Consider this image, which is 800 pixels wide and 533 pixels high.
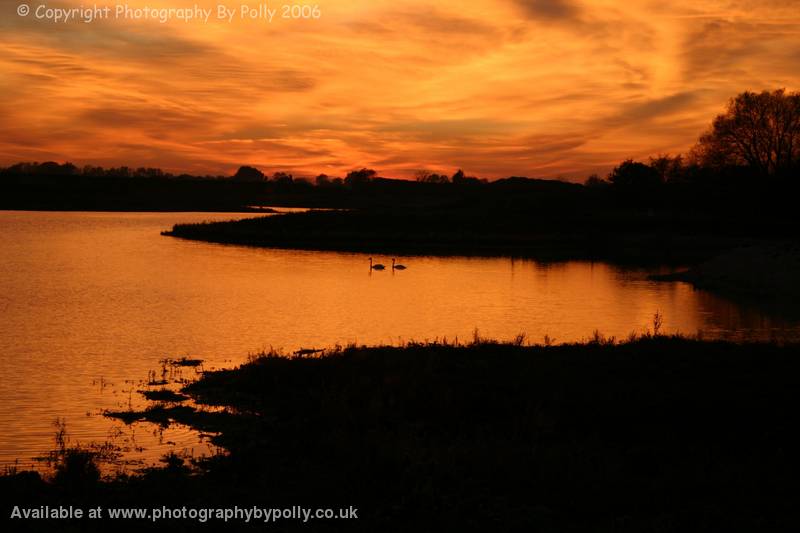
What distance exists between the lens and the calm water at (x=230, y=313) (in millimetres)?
20203

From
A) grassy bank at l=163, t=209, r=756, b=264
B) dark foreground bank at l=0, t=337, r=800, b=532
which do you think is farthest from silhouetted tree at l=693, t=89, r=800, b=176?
dark foreground bank at l=0, t=337, r=800, b=532

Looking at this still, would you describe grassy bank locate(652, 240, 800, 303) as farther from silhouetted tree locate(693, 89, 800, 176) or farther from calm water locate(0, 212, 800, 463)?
silhouetted tree locate(693, 89, 800, 176)

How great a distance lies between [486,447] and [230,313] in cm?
2928

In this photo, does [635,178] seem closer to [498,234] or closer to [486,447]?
[498,234]

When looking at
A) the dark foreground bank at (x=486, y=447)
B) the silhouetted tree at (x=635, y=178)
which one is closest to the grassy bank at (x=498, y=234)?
the silhouetted tree at (x=635, y=178)

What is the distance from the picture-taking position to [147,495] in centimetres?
1133

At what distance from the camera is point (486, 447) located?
43.5 feet

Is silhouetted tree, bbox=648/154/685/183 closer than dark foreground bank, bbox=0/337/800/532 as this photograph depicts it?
No

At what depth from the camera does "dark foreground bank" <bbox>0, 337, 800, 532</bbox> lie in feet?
35.2

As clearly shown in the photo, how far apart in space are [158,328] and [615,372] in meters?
22.6

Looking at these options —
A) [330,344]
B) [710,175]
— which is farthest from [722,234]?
[330,344]

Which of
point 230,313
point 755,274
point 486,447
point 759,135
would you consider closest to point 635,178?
point 759,135

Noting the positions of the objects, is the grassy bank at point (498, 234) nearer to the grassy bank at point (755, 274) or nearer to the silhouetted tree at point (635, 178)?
the silhouetted tree at point (635, 178)

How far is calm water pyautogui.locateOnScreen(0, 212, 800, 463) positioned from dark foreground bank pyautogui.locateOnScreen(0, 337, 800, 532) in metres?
2.75
